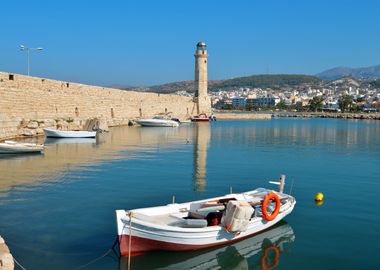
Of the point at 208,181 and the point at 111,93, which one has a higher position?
the point at 111,93

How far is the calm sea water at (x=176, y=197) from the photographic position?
632 cm

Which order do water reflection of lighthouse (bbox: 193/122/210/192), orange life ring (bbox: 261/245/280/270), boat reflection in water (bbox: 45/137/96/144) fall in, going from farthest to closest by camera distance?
boat reflection in water (bbox: 45/137/96/144)
water reflection of lighthouse (bbox: 193/122/210/192)
orange life ring (bbox: 261/245/280/270)

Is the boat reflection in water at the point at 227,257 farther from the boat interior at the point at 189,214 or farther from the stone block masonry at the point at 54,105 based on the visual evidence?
the stone block masonry at the point at 54,105

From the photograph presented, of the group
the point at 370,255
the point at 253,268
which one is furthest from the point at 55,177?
the point at 370,255

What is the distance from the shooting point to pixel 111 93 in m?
32.7

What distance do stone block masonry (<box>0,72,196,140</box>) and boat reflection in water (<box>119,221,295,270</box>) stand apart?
13795mm

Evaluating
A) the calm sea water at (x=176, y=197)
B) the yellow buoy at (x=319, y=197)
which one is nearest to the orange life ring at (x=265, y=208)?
the calm sea water at (x=176, y=197)

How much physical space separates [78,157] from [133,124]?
20.2 m

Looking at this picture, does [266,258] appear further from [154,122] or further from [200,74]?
[200,74]

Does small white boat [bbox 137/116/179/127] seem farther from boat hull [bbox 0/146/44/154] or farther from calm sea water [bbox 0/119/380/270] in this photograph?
boat hull [bbox 0/146/44/154]

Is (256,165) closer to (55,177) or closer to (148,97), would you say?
(55,177)

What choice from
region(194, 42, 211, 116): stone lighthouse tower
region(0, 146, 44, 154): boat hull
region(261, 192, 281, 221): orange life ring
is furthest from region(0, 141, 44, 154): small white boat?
region(194, 42, 211, 116): stone lighthouse tower

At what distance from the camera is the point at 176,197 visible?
31.9ft

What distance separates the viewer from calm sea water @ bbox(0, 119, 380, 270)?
632cm
